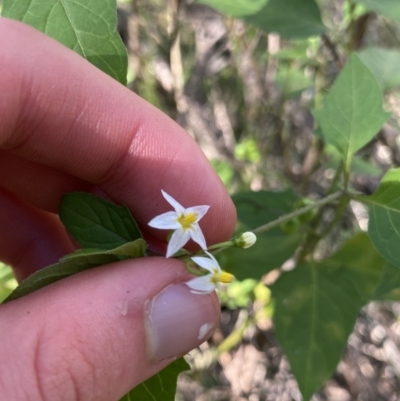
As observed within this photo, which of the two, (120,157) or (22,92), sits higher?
(22,92)

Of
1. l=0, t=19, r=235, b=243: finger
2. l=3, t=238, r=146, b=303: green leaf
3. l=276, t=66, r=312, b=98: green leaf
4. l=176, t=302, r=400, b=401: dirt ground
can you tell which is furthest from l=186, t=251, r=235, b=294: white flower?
l=276, t=66, r=312, b=98: green leaf

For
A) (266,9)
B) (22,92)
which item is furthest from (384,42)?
(22,92)

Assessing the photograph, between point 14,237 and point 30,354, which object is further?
point 14,237

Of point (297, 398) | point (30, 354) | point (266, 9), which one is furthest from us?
point (297, 398)

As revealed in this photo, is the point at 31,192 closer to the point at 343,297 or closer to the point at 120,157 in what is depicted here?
the point at 120,157

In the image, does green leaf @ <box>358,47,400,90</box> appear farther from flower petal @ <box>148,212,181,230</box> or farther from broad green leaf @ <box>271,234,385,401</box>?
flower petal @ <box>148,212,181,230</box>

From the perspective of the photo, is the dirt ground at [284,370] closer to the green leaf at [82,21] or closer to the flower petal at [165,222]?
the flower petal at [165,222]
